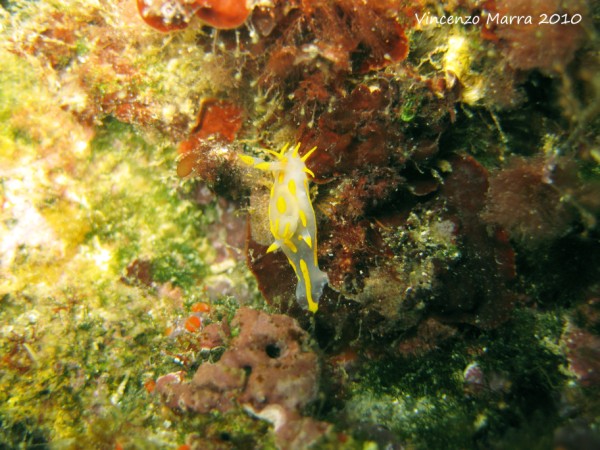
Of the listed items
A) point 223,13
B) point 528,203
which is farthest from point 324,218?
point 223,13

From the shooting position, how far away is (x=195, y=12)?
253 centimetres

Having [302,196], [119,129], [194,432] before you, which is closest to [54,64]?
[119,129]

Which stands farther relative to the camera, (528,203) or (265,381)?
(528,203)

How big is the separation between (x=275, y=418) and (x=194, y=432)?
725 millimetres

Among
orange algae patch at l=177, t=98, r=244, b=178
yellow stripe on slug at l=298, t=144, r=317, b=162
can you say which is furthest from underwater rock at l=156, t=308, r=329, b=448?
orange algae patch at l=177, t=98, r=244, b=178

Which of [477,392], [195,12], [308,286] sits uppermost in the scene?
[195,12]

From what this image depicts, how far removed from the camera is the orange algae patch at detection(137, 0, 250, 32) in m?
2.49

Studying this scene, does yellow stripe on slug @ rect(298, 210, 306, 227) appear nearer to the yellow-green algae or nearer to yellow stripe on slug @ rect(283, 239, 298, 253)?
yellow stripe on slug @ rect(283, 239, 298, 253)

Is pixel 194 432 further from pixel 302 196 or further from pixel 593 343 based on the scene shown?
pixel 593 343

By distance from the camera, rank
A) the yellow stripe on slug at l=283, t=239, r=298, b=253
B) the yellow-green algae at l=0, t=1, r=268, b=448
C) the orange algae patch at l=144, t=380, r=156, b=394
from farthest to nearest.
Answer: the orange algae patch at l=144, t=380, r=156, b=394 → the yellow-green algae at l=0, t=1, r=268, b=448 → the yellow stripe on slug at l=283, t=239, r=298, b=253

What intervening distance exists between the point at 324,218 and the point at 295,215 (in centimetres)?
38

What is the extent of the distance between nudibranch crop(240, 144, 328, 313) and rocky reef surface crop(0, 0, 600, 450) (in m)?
0.12

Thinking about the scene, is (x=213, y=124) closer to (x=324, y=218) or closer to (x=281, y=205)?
(x=281, y=205)

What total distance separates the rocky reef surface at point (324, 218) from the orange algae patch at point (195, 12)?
0.6 inches
